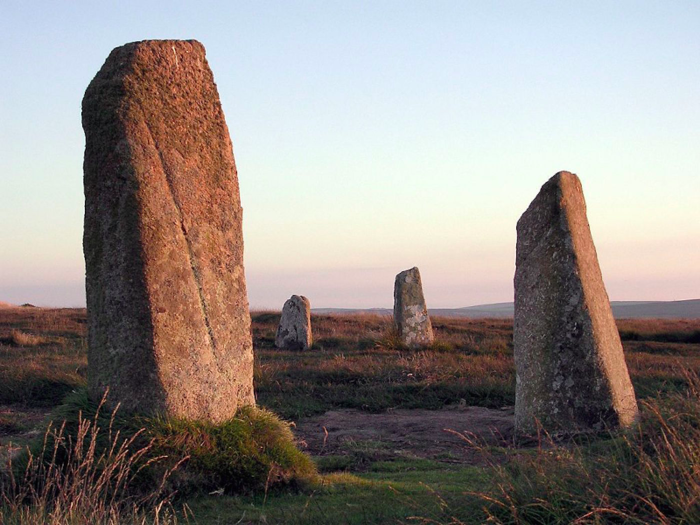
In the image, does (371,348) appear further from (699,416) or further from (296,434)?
(699,416)

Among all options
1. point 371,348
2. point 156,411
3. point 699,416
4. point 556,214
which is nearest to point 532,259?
Answer: point 556,214

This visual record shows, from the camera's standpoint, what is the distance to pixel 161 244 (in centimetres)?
662

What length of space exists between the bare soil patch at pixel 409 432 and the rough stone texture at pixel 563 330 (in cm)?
82

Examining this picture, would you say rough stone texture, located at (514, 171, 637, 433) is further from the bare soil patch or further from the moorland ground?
the bare soil patch

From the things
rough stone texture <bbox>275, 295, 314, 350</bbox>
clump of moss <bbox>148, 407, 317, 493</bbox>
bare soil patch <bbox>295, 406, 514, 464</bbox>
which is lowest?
bare soil patch <bbox>295, 406, 514, 464</bbox>

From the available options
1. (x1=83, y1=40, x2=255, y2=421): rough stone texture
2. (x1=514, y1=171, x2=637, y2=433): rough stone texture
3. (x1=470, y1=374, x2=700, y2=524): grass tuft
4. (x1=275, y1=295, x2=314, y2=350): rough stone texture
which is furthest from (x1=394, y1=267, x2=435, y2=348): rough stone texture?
(x1=470, y1=374, x2=700, y2=524): grass tuft

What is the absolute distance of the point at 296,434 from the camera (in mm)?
9852

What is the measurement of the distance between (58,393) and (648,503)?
32.9ft

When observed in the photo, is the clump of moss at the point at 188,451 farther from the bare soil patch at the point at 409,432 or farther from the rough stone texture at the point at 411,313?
the rough stone texture at the point at 411,313

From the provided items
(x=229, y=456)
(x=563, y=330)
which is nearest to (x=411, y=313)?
(x=563, y=330)

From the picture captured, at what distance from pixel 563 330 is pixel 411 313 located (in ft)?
34.5

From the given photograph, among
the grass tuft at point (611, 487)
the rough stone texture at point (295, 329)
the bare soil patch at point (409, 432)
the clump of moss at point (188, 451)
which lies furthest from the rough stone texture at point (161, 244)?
the rough stone texture at point (295, 329)

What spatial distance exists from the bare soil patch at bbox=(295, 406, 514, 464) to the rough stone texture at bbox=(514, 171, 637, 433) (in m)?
0.82

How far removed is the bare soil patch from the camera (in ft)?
Answer: 28.5
